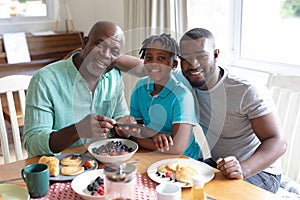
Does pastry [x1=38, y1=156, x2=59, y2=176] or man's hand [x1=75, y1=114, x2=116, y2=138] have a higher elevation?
man's hand [x1=75, y1=114, x2=116, y2=138]

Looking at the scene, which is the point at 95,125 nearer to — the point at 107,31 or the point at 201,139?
the point at 107,31

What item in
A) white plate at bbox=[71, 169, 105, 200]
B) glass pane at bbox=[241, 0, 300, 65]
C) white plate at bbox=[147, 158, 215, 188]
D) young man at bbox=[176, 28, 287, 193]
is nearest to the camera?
white plate at bbox=[71, 169, 105, 200]

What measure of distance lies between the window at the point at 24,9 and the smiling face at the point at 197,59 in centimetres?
244

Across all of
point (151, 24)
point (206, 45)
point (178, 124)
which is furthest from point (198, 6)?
point (178, 124)

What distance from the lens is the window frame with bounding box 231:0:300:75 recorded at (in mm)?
2297

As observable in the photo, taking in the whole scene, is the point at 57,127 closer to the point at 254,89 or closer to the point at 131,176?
the point at 131,176

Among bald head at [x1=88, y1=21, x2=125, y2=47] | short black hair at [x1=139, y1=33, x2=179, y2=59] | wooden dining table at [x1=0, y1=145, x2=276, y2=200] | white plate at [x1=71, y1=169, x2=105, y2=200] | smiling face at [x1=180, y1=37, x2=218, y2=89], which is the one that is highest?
bald head at [x1=88, y1=21, x2=125, y2=47]

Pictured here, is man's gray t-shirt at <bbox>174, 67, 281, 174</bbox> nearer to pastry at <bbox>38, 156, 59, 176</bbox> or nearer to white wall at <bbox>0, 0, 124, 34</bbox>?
pastry at <bbox>38, 156, 59, 176</bbox>

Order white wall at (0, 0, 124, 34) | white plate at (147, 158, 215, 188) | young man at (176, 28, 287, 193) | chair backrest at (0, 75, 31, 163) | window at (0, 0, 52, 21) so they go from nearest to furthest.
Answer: white plate at (147, 158, 215, 188)
young man at (176, 28, 287, 193)
chair backrest at (0, 75, 31, 163)
white wall at (0, 0, 124, 34)
window at (0, 0, 52, 21)

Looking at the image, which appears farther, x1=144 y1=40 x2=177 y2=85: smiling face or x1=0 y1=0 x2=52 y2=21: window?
x1=0 y1=0 x2=52 y2=21: window

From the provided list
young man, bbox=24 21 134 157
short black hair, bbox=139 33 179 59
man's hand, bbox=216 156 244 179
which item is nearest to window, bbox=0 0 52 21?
young man, bbox=24 21 134 157

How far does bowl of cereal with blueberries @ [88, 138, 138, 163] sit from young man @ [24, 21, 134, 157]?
0.05 meters

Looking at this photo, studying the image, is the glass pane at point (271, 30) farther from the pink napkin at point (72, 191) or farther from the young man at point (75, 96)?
the pink napkin at point (72, 191)

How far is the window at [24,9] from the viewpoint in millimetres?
3402
